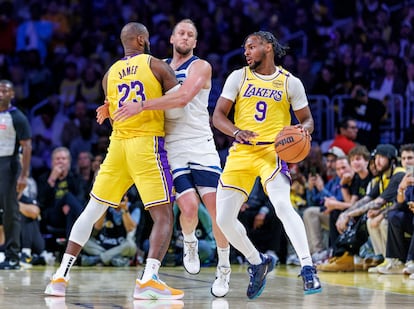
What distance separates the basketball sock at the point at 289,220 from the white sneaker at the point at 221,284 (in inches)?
27.4

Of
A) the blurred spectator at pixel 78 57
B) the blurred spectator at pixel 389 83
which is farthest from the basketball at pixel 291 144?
the blurred spectator at pixel 78 57

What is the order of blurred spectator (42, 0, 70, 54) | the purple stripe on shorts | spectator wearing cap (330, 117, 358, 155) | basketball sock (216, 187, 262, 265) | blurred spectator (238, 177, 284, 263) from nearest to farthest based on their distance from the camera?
the purple stripe on shorts, basketball sock (216, 187, 262, 265), blurred spectator (238, 177, 284, 263), spectator wearing cap (330, 117, 358, 155), blurred spectator (42, 0, 70, 54)

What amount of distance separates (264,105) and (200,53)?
10.2 meters

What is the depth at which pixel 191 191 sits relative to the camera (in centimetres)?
739

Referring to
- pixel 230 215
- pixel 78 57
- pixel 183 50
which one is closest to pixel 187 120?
pixel 183 50

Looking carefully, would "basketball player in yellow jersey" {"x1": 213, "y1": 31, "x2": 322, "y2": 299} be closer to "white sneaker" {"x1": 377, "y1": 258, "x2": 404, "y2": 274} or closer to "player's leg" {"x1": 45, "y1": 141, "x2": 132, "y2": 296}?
"player's leg" {"x1": 45, "y1": 141, "x2": 132, "y2": 296}

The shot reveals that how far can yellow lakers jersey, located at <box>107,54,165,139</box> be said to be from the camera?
7074mm

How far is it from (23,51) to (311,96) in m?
5.80

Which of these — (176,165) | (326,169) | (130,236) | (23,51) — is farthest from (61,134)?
(176,165)

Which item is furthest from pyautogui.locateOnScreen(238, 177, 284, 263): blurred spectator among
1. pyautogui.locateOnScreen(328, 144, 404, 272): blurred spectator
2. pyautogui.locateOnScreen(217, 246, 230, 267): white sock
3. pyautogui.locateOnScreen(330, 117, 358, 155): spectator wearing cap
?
pyautogui.locateOnScreen(217, 246, 230, 267): white sock

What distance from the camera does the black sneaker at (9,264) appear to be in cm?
1077

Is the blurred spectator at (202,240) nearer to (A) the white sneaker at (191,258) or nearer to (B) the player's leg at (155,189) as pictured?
(A) the white sneaker at (191,258)

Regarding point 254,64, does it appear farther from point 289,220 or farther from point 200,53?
point 200,53

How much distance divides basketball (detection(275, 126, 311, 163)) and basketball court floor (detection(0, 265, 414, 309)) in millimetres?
1128
